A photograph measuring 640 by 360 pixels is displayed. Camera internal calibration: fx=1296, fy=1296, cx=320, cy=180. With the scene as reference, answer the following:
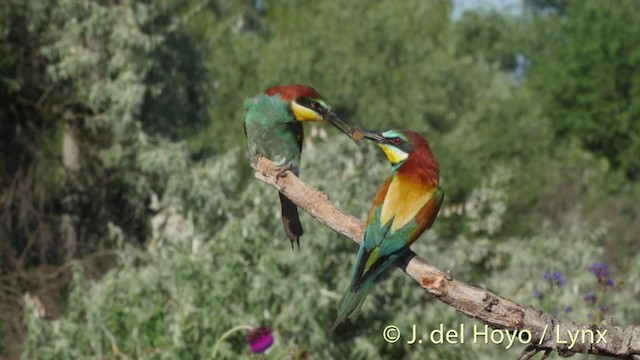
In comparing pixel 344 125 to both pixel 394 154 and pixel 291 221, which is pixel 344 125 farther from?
pixel 291 221

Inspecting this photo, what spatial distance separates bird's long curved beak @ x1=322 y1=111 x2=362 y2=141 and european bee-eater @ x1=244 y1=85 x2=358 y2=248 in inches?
2.0

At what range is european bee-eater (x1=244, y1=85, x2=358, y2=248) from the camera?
15.1 ft

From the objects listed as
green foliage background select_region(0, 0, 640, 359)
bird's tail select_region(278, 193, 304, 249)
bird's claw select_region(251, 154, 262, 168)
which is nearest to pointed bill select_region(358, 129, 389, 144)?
bird's tail select_region(278, 193, 304, 249)

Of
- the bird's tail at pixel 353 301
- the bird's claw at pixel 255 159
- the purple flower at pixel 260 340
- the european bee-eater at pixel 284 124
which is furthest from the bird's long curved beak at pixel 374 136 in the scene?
the purple flower at pixel 260 340

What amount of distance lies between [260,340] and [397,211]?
4.86ft

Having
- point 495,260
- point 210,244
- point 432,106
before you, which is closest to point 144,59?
point 495,260

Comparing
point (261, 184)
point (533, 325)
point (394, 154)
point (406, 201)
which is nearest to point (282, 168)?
point (394, 154)

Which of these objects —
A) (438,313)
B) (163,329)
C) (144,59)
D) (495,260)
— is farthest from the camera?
(144,59)

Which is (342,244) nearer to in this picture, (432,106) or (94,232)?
(94,232)

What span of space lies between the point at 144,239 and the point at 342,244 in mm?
5708

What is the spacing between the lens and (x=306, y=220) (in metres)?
8.38

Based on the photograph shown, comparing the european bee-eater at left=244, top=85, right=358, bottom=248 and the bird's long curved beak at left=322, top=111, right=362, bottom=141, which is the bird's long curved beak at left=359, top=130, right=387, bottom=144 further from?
the european bee-eater at left=244, top=85, right=358, bottom=248

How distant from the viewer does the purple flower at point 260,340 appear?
5.32 meters

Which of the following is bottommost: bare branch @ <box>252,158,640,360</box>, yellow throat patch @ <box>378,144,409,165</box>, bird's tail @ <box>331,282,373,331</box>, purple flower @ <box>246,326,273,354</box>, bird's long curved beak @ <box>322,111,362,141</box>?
purple flower @ <box>246,326,273,354</box>
